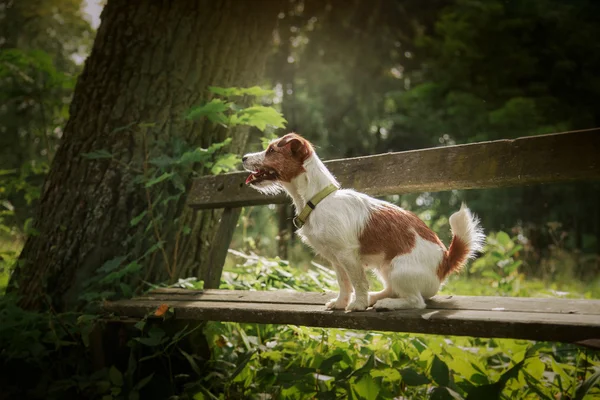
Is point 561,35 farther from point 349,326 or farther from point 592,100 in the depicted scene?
point 349,326

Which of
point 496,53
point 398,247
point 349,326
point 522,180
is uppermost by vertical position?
point 496,53

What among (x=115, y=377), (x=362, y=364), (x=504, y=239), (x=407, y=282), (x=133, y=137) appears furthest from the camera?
(x=504, y=239)

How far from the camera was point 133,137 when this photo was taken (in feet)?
12.7

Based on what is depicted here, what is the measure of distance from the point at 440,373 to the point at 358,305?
0.46 meters

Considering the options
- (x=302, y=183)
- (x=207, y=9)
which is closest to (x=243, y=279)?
(x=302, y=183)

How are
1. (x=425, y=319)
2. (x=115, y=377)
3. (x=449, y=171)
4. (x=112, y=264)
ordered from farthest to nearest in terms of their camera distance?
(x=112, y=264) → (x=115, y=377) → (x=449, y=171) → (x=425, y=319)

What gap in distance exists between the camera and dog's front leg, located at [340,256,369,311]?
2.21 metres

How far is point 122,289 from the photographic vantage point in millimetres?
3357

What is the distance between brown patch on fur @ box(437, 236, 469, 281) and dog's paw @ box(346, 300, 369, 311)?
0.37 meters

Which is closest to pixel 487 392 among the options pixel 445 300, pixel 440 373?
pixel 440 373

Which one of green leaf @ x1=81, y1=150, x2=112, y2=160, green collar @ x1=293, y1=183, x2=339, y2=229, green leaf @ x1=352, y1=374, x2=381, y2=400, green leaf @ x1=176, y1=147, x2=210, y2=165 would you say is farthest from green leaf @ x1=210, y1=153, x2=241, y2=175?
green leaf @ x1=352, y1=374, x2=381, y2=400

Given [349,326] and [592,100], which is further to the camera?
[592,100]

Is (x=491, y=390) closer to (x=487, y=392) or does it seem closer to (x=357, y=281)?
(x=487, y=392)

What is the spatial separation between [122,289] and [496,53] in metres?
11.3
